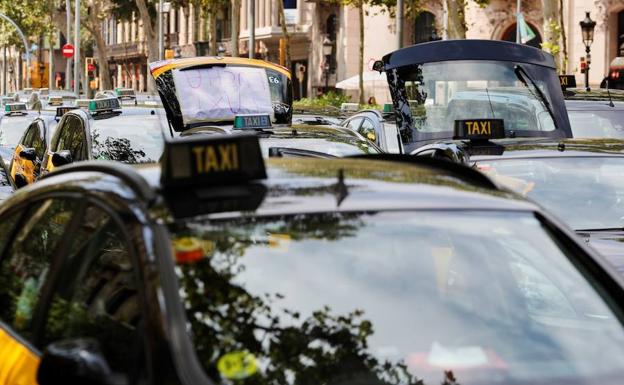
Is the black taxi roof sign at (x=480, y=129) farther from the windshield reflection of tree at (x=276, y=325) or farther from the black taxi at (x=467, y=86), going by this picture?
the windshield reflection of tree at (x=276, y=325)

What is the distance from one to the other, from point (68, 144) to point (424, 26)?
44857mm

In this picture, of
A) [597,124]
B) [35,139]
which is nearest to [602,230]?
[597,124]

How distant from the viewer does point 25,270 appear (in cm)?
482

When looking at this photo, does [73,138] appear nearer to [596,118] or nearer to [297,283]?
[596,118]

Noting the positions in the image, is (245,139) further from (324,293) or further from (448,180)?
(448,180)

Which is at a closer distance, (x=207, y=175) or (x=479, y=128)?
(x=207, y=175)

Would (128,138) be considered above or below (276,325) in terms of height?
above

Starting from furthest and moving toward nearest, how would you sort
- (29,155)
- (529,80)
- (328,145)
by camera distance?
(29,155), (529,80), (328,145)

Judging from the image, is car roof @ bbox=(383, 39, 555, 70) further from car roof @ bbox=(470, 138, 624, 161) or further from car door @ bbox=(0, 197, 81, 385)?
car door @ bbox=(0, 197, 81, 385)

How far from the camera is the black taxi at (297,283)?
12.0 feet

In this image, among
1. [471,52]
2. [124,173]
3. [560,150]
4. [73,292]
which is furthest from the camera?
[471,52]

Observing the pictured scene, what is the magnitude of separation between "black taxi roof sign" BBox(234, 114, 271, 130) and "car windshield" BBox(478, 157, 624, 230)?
2.72m

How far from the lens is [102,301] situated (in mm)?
4160

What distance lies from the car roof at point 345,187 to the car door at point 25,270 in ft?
0.41
